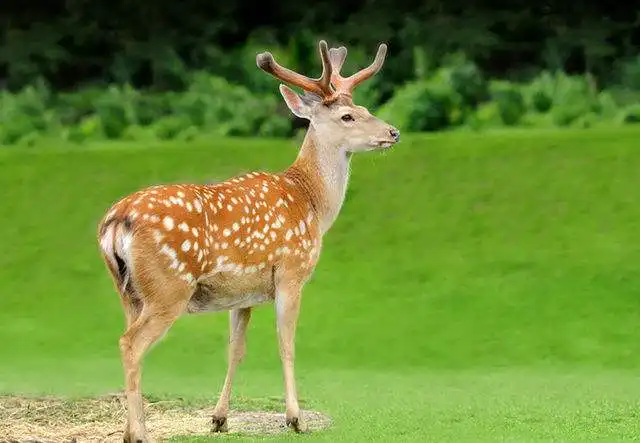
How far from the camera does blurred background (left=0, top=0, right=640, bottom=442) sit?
43.0ft

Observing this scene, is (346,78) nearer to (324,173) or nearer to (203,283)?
(324,173)

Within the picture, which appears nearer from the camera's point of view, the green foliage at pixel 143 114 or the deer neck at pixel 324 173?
the deer neck at pixel 324 173

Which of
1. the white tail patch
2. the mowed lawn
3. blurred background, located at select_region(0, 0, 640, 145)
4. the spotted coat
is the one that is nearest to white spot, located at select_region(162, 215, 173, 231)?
the spotted coat

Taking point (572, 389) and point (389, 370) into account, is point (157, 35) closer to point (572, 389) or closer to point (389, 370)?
point (389, 370)

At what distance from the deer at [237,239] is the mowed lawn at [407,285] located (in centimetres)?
137

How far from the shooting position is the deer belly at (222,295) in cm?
933

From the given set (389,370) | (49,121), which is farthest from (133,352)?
(49,121)

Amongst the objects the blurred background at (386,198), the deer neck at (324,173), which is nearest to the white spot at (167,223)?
the deer neck at (324,173)

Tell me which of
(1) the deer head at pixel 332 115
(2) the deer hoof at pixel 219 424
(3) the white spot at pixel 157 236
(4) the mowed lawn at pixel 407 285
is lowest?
(4) the mowed lawn at pixel 407 285

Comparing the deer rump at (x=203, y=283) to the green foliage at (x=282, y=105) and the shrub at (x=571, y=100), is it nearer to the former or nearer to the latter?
the green foliage at (x=282, y=105)

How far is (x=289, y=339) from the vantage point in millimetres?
9734

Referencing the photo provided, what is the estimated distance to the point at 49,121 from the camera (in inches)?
856

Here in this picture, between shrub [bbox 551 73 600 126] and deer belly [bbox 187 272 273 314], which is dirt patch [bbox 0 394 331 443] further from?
shrub [bbox 551 73 600 126]

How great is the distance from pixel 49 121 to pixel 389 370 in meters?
9.05
